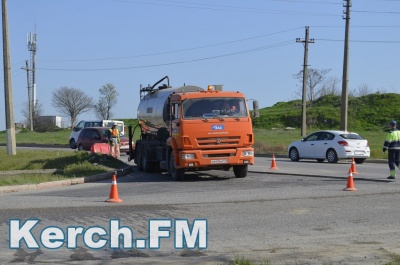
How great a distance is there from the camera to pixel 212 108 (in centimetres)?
2042

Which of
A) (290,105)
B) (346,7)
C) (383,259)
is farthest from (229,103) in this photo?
(290,105)

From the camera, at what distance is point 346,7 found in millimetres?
40656

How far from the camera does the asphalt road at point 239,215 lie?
9.24 metres

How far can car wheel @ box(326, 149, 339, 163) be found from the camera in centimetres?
3047

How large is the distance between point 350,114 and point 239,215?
72.7 metres

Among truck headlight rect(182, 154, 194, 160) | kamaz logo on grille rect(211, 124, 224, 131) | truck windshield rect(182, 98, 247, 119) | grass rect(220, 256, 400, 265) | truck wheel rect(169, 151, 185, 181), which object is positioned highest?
truck windshield rect(182, 98, 247, 119)

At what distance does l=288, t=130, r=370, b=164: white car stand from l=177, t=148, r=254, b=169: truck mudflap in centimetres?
1073

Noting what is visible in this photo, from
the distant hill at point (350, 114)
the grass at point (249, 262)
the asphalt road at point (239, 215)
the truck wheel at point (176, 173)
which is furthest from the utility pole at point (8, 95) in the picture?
the distant hill at point (350, 114)

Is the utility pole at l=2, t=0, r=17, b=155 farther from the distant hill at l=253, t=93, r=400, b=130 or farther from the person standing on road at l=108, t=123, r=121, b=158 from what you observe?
the distant hill at l=253, t=93, r=400, b=130

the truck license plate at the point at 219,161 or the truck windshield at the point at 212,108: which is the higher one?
the truck windshield at the point at 212,108

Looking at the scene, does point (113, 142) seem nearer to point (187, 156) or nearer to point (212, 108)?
point (212, 108)

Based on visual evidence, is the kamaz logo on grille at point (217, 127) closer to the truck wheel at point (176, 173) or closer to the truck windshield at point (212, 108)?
the truck windshield at point (212, 108)

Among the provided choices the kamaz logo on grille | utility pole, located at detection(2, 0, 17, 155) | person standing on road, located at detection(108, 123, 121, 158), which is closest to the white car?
person standing on road, located at detection(108, 123, 121, 158)

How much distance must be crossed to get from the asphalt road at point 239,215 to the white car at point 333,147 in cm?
870
